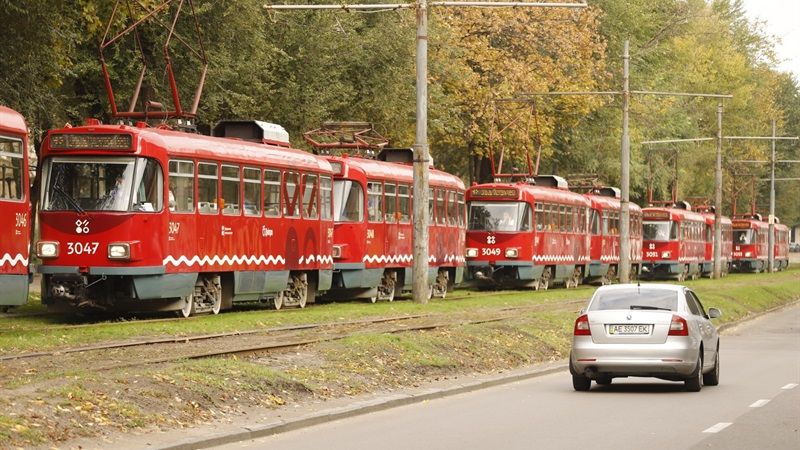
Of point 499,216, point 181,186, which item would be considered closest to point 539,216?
point 499,216

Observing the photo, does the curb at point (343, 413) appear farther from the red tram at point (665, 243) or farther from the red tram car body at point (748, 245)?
the red tram car body at point (748, 245)

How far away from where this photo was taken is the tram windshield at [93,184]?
29.5m

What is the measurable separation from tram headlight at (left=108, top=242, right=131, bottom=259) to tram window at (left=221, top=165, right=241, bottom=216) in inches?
151

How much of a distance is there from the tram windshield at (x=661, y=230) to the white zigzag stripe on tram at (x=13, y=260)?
56111mm

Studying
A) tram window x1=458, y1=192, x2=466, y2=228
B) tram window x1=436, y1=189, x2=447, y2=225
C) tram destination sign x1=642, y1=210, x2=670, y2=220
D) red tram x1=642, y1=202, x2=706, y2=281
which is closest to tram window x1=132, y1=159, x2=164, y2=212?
tram window x1=436, y1=189, x2=447, y2=225

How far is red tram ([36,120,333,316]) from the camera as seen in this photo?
29.3 metres

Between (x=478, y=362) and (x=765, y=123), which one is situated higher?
(x=765, y=123)

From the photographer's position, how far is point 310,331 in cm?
2733

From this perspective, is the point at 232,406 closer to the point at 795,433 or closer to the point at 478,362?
the point at 795,433

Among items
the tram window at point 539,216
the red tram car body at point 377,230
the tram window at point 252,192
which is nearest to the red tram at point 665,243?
the tram window at point 539,216

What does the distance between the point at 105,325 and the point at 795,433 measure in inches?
532

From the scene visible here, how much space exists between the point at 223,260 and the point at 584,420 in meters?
16.1

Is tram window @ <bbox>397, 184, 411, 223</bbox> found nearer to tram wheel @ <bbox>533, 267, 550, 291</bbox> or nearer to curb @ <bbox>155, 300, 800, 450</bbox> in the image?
tram wheel @ <bbox>533, 267, 550, 291</bbox>

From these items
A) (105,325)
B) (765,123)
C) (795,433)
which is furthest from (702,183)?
(795,433)
